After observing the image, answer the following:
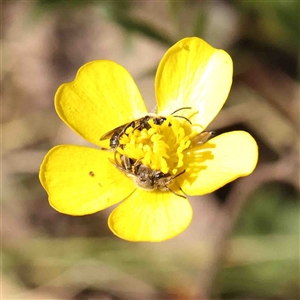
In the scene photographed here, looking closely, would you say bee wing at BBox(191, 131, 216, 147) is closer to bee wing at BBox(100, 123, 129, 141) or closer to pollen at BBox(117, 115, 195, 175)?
pollen at BBox(117, 115, 195, 175)

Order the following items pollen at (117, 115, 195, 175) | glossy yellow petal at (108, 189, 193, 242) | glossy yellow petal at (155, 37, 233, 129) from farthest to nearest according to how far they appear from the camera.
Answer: glossy yellow petal at (155, 37, 233, 129), pollen at (117, 115, 195, 175), glossy yellow petal at (108, 189, 193, 242)

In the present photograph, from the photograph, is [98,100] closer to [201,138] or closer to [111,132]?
[111,132]

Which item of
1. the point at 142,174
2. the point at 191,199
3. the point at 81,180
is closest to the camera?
the point at 142,174

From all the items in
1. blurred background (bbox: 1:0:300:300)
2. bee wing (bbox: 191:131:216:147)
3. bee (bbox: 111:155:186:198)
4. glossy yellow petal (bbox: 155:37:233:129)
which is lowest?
blurred background (bbox: 1:0:300:300)

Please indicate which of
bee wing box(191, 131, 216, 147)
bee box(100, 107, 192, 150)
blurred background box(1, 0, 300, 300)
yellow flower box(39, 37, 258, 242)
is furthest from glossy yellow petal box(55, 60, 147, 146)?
blurred background box(1, 0, 300, 300)

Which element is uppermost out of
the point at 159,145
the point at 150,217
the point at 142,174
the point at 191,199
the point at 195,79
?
the point at 195,79

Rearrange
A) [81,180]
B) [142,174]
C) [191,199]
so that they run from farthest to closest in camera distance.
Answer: [191,199]
[81,180]
[142,174]

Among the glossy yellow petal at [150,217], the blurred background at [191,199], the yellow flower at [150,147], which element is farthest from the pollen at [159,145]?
the blurred background at [191,199]

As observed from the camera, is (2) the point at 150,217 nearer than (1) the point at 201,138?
Yes

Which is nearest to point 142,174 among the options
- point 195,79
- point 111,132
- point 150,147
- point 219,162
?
point 150,147
